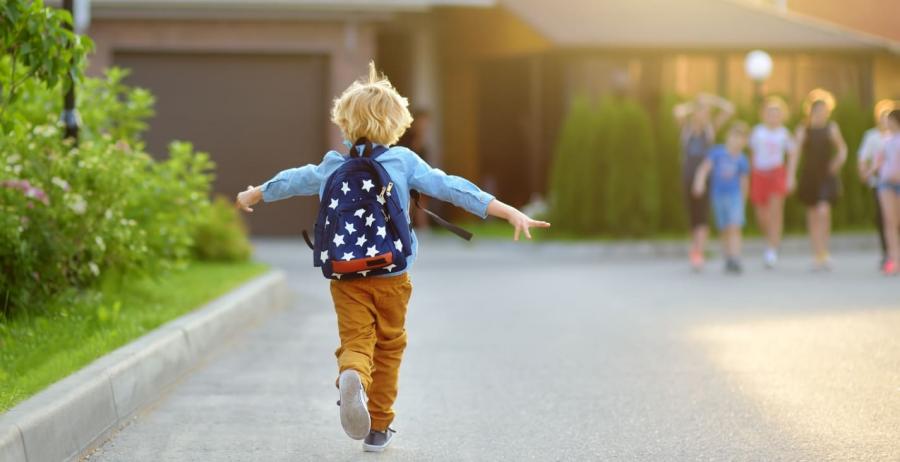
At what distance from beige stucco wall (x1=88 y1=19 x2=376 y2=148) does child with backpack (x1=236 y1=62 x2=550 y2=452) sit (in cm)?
1522

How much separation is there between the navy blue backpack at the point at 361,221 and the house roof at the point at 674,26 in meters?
16.7

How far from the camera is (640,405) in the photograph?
22.6 feet

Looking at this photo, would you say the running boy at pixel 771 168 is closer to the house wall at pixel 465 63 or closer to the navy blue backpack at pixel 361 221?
the house wall at pixel 465 63

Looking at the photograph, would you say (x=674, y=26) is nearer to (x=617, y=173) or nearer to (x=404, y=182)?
(x=617, y=173)

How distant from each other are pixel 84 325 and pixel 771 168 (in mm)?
9629

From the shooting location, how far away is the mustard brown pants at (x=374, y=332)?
18.3 ft

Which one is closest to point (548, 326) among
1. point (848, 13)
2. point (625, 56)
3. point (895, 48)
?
point (625, 56)

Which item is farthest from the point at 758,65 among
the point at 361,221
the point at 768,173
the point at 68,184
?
the point at 361,221

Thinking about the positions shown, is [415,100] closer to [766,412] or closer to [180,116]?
[180,116]

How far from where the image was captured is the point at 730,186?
49.6 feet

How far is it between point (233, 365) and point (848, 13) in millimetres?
34862

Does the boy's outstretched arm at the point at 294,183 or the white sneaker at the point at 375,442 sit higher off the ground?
the boy's outstretched arm at the point at 294,183

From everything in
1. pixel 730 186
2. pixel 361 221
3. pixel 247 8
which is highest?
pixel 247 8

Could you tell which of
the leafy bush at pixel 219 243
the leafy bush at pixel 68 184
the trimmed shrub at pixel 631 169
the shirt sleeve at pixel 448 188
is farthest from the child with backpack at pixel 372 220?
the trimmed shrub at pixel 631 169
